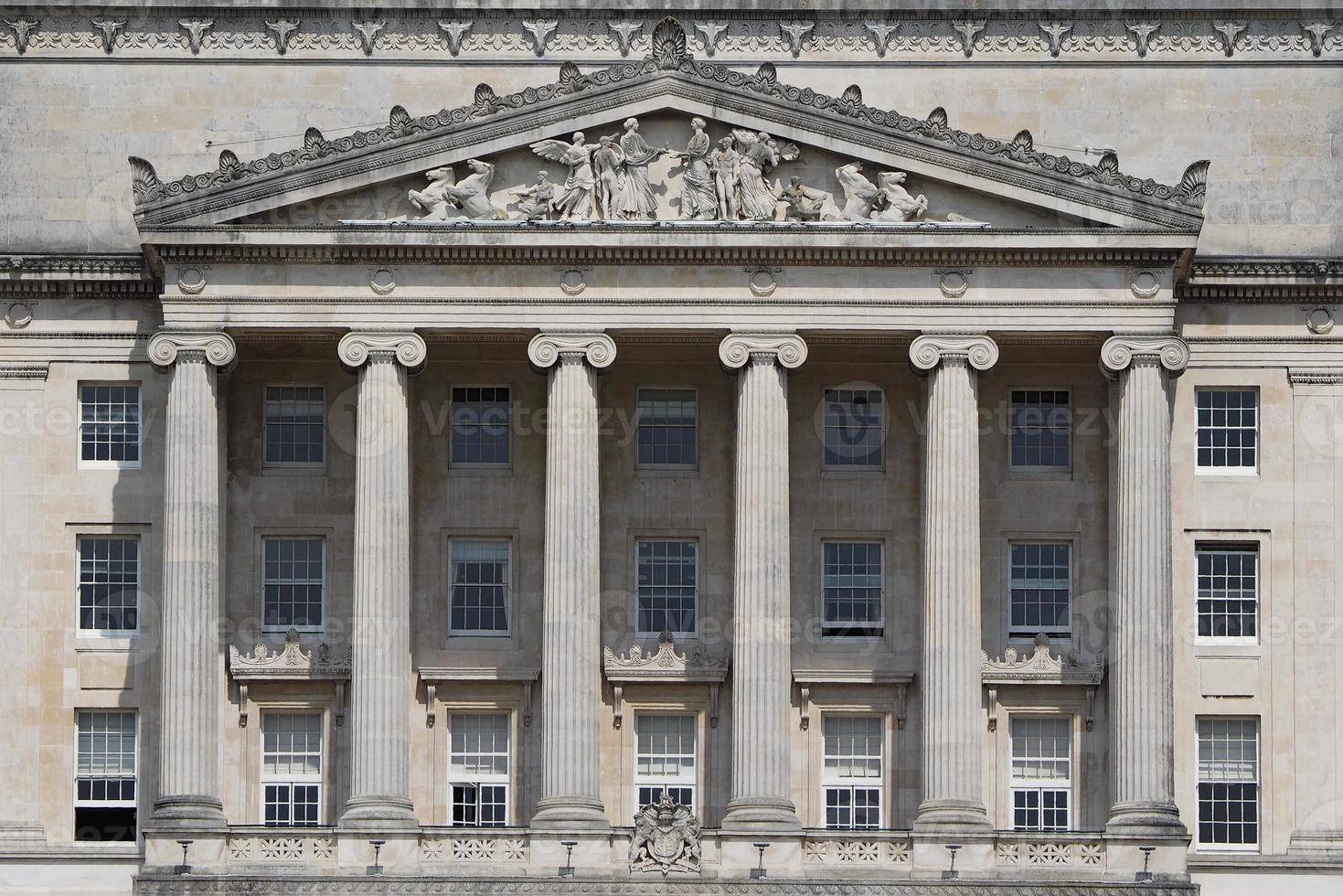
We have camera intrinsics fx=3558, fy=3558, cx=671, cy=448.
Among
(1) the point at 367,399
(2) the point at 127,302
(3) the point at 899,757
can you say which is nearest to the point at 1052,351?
(3) the point at 899,757

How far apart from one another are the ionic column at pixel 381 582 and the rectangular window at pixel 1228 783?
19463mm

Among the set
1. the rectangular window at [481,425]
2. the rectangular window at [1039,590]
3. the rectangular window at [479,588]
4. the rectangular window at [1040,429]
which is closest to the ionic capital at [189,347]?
the rectangular window at [481,425]

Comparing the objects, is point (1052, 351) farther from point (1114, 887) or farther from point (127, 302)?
point (127, 302)

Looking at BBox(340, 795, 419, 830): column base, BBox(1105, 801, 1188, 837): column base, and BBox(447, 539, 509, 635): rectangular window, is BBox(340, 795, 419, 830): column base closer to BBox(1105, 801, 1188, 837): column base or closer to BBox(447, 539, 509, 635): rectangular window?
BBox(447, 539, 509, 635): rectangular window

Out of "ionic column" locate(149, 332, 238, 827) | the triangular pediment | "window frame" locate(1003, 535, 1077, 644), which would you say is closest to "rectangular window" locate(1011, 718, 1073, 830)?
"window frame" locate(1003, 535, 1077, 644)

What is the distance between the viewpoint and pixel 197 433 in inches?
3327

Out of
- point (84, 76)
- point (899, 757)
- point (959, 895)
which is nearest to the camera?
Answer: point (959, 895)

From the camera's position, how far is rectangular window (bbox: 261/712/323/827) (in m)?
86.8

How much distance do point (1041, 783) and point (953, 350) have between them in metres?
10.9

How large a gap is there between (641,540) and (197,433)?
11.4 meters

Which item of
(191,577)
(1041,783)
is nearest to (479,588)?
(191,577)

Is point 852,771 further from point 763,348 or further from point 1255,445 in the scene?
point 1255,445

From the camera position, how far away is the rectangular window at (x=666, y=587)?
87.6m

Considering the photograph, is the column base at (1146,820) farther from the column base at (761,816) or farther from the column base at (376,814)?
the column base at (376,814)
